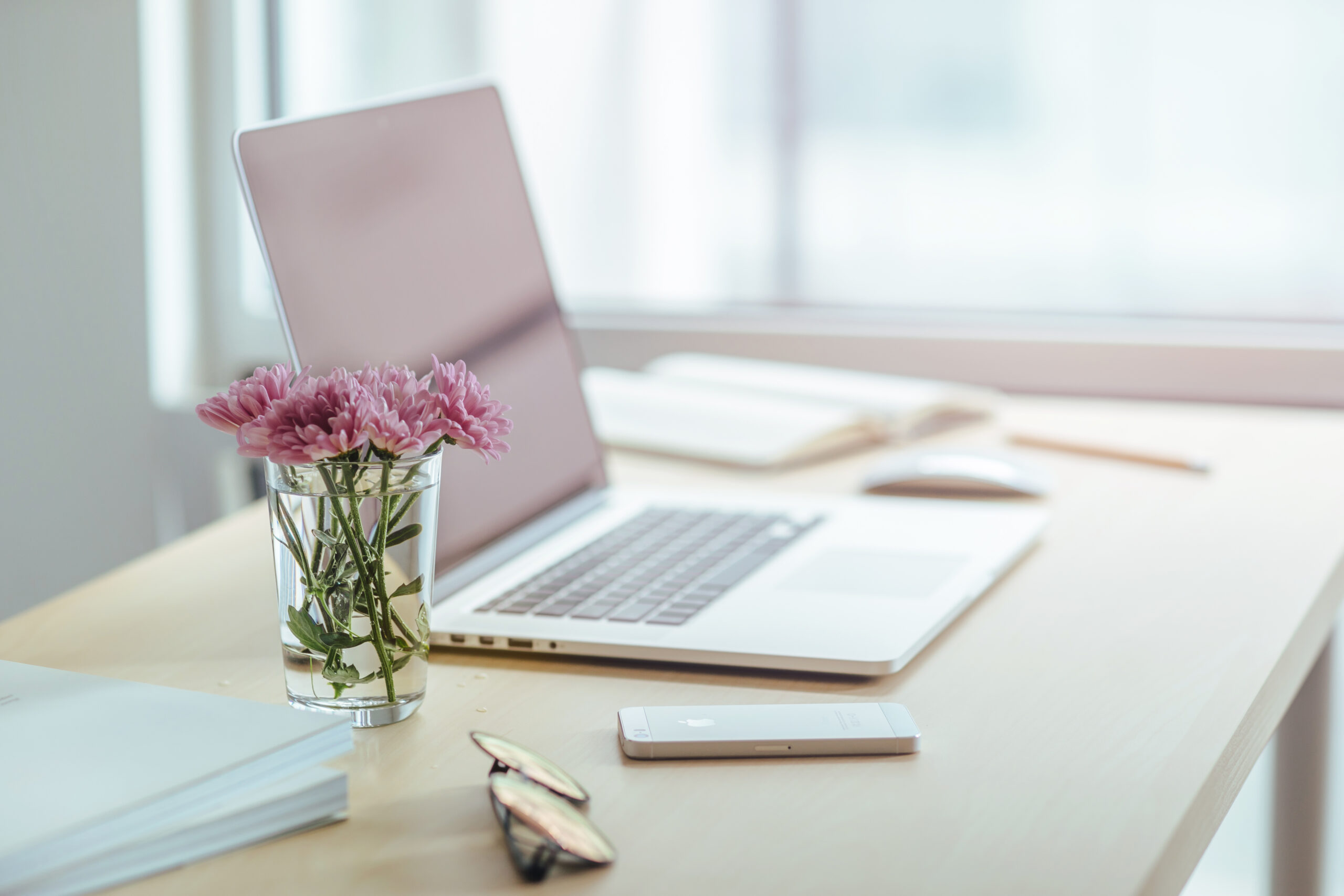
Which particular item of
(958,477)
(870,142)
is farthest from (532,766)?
(870,142)

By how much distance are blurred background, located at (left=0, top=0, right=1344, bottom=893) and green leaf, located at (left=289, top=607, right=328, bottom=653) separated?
1039 mm

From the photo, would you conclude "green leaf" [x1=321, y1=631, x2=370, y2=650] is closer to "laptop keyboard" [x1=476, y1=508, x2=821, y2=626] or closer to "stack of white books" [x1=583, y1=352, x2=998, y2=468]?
"laptop keyboard" [x1=476, y1=508, x2=821, y2=626]

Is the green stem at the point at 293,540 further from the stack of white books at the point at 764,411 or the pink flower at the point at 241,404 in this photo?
the stack of white books at the point at 764,411

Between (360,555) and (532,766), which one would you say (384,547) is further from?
(532,766)

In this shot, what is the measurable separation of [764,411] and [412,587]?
68 centimetres

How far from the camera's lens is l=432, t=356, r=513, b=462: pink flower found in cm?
59

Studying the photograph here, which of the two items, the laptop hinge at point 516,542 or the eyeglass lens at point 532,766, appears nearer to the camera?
the eyeglass lens at point 532,766

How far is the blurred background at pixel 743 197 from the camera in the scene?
5.05ft

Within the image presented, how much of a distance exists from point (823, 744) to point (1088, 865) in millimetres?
129

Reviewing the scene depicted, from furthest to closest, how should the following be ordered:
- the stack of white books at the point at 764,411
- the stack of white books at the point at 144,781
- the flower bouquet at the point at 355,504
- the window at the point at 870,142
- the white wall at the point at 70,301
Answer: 1. the white wall at the point at 70,301
2. the window at the point at 870,142
3. the stack of white books at the point at 764,411
4. the flower bouquet at the point at 355,504
5. the stack of white books at the point at 144,781

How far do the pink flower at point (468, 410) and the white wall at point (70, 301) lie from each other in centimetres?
141

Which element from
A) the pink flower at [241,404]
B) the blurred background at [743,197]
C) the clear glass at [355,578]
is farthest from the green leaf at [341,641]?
the blurred background at [743,197]

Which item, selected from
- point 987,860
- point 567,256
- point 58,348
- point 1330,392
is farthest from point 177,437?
point 987,860

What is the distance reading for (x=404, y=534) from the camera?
2.01 feet
